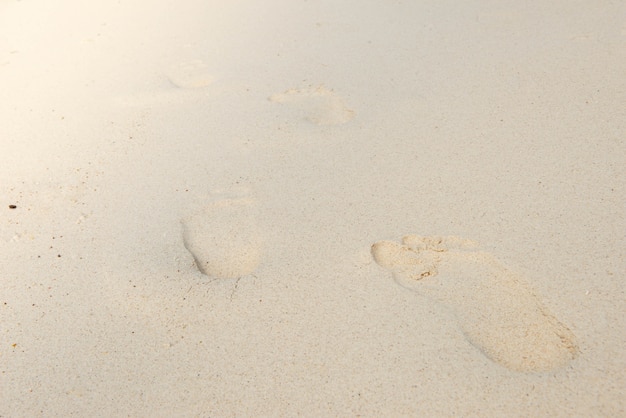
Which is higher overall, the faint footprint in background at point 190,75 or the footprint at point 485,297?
the footprint at point 485,297

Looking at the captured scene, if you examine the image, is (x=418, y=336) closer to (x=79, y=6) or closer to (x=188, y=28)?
(x=188, y=28)

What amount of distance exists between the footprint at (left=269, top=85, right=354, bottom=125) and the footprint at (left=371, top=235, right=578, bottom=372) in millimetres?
590

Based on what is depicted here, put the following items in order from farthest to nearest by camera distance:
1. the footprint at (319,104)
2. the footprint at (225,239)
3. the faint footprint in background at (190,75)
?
the faint footprint in background at (190,75), the footprint at (319,104), the footprint at (225,239)

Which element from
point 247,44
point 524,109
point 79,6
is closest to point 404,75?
point 524,109

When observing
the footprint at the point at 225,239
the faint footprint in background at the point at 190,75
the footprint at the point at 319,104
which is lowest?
the footprint at the point at 225,239

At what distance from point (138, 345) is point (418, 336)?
1.78ft

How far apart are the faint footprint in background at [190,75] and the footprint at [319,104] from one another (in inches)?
11.4

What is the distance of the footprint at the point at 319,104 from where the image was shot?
5.83 ft

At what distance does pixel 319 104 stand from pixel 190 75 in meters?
0.53

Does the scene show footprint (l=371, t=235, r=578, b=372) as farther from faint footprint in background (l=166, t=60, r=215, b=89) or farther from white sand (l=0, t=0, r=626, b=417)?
faint footprint in background (l=166, t=60, r=215, b=89)

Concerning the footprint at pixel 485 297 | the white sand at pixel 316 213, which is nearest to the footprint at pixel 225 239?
the white sand at pixel 316 213

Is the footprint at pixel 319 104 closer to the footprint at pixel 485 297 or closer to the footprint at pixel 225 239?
the footprint at pixel 225 239

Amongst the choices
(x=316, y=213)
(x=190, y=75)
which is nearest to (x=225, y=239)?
(x=316, y=213)

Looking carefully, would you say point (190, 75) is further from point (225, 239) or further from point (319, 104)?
point (225, 239)
